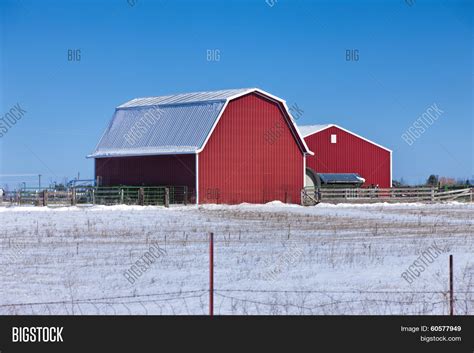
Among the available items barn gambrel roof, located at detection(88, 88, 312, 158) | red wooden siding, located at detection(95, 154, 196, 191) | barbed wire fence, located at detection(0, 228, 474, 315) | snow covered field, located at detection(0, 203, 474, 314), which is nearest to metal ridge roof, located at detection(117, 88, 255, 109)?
barn gambrel roof, located at detection(88, 88, 312, 158)

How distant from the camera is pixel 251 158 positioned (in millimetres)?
49250

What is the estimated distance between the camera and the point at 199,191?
4675 cm

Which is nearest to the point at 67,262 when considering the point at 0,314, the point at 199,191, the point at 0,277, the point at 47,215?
the point at 0,277

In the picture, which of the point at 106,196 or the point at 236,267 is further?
the point at 106,196

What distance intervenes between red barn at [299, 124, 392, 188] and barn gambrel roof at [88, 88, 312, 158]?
7762 millimetres

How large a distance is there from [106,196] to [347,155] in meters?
18.3

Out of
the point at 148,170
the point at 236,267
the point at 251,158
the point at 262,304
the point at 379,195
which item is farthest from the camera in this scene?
the point at 379,195

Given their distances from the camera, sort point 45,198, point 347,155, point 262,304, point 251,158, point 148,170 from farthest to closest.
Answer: point 347,155
point 148,170
point 251,158
point 45,198
point 262,304

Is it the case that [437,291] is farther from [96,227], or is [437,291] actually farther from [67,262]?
[96,227]

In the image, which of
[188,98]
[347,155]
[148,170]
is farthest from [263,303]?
[347,155]

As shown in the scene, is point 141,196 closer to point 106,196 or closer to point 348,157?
point 106,196

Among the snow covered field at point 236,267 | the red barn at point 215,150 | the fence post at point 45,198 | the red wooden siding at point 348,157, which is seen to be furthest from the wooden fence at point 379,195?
the snow covered field at point 236,267
